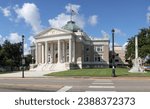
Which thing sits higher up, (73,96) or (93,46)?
(93,46)

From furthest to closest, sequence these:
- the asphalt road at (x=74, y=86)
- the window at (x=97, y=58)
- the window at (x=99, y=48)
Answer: the window at (x=99, y=48) < the window at (x=97, y=58) < the asphalt road at (x=74, y=86)

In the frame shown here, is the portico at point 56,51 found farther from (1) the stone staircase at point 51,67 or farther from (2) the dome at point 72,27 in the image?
(2) the dome at point 72,27

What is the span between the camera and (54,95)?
8.39 m

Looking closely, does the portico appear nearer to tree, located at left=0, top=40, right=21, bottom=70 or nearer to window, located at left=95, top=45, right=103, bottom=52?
tree, located at left=0, top=40, right=21, bottom=70

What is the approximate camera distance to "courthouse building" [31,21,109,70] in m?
85.3

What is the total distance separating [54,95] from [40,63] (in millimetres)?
82383

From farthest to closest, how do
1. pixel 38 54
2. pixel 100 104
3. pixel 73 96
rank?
pixel 38 54 → pixel 73 96 → pixel 100 104

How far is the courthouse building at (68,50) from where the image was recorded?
85312 mm

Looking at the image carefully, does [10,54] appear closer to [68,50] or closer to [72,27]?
[68,50]

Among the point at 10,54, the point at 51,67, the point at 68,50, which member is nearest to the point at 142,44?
the point at 51,67

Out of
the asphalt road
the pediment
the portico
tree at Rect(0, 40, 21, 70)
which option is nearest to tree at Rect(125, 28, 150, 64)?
the portico

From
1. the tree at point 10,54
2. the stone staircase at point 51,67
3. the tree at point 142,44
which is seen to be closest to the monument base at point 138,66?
the tree at point 142,44

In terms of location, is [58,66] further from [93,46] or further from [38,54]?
[93,46]

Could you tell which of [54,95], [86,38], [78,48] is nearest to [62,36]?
[78,48]
